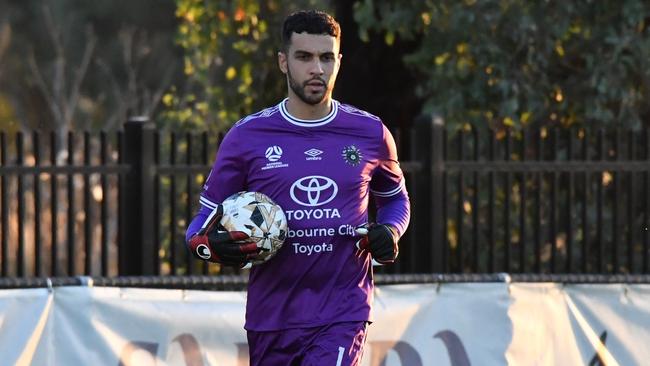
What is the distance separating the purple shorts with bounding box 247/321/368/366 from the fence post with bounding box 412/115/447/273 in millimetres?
4261

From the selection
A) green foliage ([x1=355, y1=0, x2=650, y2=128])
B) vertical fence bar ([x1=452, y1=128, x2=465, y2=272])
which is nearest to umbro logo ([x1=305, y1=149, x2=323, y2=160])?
vertical fence bar ([x1=452, y1=128, x2=465, y2=272])

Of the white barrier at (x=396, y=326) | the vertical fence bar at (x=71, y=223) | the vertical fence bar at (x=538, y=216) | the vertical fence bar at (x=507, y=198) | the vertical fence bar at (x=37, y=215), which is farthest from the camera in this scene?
the vertical fence bar at (x=538, y=216)

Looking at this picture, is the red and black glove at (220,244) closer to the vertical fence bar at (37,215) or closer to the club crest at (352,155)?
the club crest at (352,155)

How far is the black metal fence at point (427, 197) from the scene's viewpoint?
10047 mm

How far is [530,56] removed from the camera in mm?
13102

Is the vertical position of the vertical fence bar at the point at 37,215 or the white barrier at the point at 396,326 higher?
the vertical fence bar at the point at 37,215

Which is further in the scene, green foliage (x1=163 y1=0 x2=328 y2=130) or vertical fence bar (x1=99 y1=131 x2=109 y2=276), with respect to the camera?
green foliage (x1=163 y1=0 x2=328 y2=130)

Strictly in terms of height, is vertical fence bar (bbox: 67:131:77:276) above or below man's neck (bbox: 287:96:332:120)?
below

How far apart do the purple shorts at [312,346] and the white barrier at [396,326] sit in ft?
6.27

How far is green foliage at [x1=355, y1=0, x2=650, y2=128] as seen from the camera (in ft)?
42.3

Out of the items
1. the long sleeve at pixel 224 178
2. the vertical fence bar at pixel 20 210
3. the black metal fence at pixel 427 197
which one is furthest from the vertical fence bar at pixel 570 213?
the long sleeve at pixel 224 178

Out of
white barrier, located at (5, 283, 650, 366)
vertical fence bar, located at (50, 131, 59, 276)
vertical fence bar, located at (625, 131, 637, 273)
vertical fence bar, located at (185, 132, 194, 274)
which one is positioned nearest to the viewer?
white barrier, located at (5, 283, 650, 366)

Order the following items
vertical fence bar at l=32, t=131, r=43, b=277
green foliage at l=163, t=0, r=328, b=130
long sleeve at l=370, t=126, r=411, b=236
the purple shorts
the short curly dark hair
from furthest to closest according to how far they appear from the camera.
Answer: green foliage at l=163, t=0, r=328, b=130 < vertical fence bar at l=32, t=131, r=43, b=277 < long sleeve at l=370, t=126, r=411, b=236 < the short curly dark hair < the purple shorts

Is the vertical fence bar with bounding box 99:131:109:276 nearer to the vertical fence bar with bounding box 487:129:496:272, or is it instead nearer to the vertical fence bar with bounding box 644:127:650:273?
the vertical fence bar with bounding box 487:129:496:272
